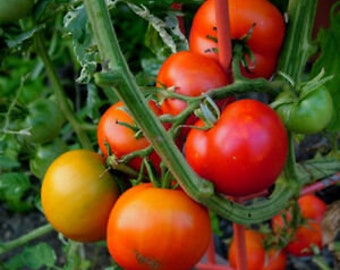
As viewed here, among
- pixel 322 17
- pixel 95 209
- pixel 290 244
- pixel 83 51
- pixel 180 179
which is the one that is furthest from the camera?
pixel 322 17

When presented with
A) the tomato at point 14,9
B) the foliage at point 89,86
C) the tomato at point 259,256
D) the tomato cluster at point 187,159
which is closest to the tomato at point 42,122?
the foliage at point 89,86

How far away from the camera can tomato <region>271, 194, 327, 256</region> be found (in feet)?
4.00

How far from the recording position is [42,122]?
41.3 inches

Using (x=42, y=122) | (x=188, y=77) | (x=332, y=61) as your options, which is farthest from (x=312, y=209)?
(x=188, y=77)

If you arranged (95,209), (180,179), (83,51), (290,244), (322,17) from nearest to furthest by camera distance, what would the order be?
1. (180,179)
2. (95,209)
3. (83,51)
4. (290,244)
5. (322,17)

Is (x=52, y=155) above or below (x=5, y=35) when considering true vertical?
below

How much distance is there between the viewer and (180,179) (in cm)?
60

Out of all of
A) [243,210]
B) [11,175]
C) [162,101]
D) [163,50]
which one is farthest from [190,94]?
[11,175]

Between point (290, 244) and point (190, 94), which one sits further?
point (290, 244)

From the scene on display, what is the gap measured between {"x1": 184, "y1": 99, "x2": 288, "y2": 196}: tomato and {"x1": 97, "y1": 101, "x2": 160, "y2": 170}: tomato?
74 millimetres

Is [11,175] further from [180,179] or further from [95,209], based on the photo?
[180,179]

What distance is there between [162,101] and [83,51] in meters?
0.20

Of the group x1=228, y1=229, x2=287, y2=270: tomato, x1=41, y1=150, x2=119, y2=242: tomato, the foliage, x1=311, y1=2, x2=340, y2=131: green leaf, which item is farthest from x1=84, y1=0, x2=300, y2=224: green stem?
x1=228, y1=229, x2=287, y2=270: tomato

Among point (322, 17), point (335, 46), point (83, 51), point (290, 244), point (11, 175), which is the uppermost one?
point (83, 51)
